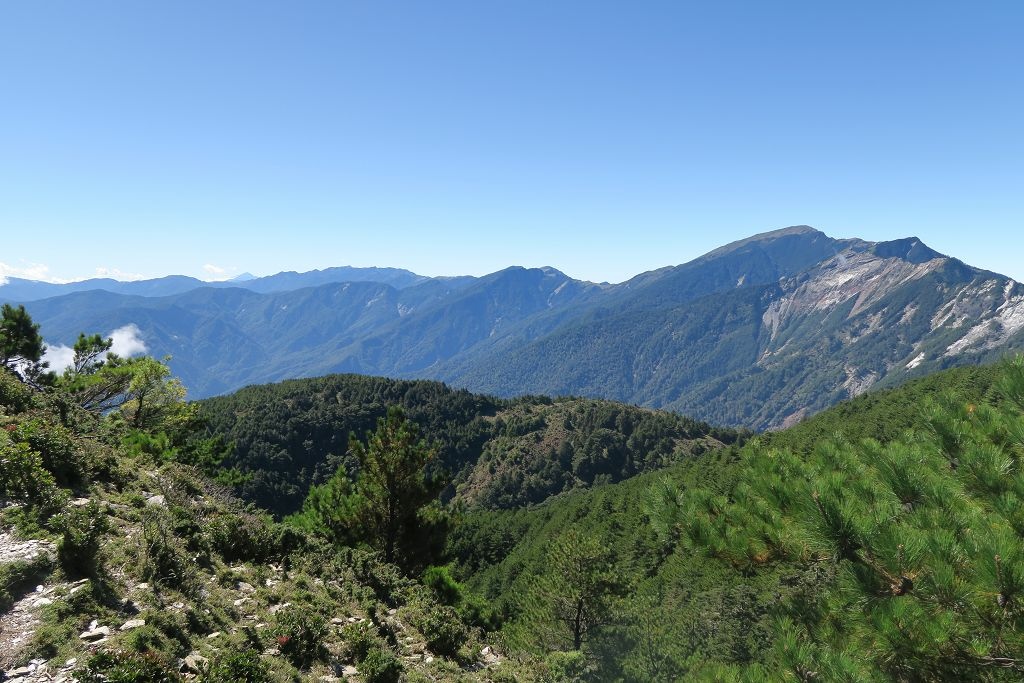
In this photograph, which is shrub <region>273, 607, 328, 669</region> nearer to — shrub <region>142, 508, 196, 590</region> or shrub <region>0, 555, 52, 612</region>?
shrub <region>142, 508, 196, 590</region>

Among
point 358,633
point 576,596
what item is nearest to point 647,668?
point 576,596

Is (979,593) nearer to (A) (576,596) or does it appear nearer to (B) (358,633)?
(B) (358,633)

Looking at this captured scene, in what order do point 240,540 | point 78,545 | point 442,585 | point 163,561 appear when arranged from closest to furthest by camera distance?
point 78,545, point 163,561, point 240,540, point 442,585

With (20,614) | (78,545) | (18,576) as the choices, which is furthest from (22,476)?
(20,614)

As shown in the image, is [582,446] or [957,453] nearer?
[957,453]

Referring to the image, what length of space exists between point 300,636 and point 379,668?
200cm

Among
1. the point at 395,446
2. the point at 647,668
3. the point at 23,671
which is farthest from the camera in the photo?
the point at 395,446

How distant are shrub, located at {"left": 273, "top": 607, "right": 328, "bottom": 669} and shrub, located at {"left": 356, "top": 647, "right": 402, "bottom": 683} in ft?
3.77

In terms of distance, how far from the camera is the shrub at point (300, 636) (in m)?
10.8

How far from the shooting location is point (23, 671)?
733 centimetres

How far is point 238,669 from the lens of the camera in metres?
8.73

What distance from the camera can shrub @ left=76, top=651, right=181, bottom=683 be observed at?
706cm

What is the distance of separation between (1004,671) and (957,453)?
3.62 m

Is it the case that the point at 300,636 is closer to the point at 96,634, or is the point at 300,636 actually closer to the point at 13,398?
the point at 96,634
